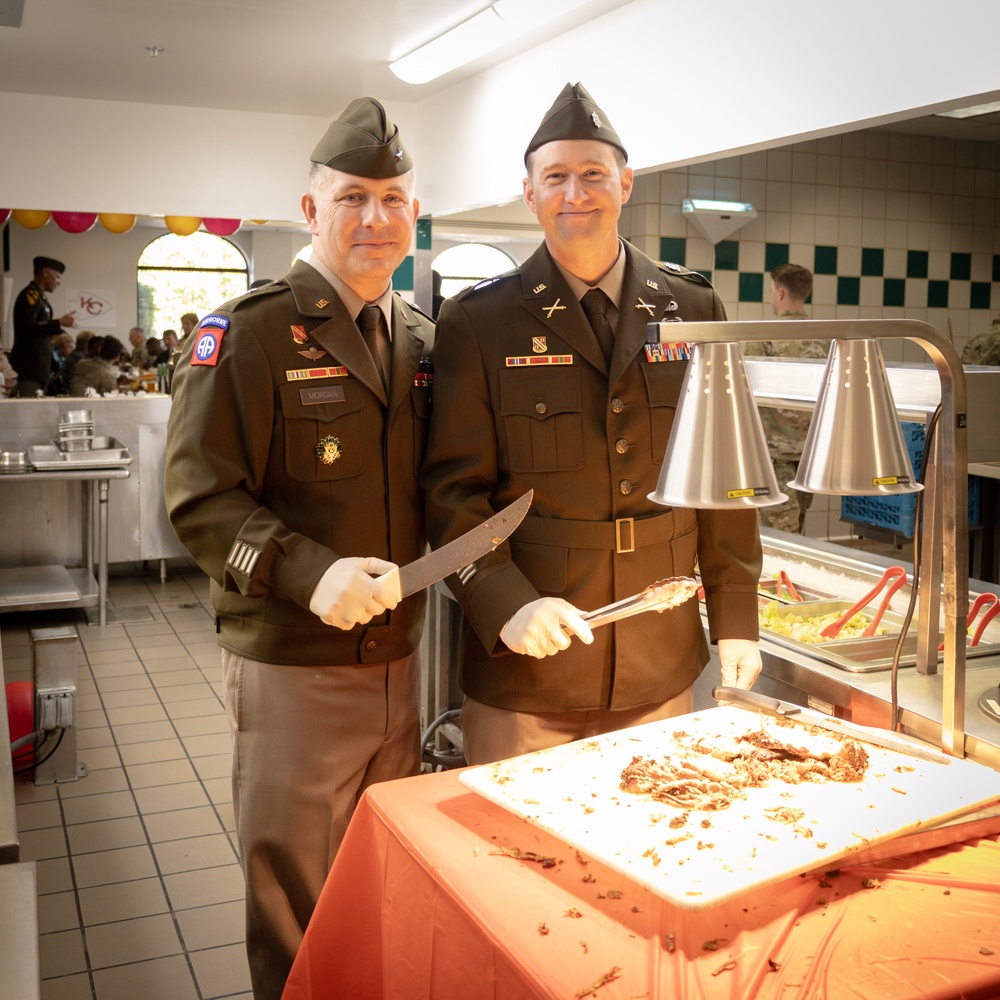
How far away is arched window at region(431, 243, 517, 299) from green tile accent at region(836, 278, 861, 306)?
10.3 meters

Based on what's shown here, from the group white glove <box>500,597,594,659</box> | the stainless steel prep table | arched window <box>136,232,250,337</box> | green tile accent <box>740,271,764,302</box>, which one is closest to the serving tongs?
white glove <box>500,597,594,659</box>

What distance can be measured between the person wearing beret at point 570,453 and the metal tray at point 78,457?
4317mm

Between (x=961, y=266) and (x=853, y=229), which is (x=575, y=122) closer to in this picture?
(x=853, y=229)

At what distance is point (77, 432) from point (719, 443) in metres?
5.51

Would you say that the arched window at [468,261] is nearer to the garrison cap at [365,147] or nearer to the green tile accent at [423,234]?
the green tile accent at [423,234]

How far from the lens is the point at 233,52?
5387 millimetres

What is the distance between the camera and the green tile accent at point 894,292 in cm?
758

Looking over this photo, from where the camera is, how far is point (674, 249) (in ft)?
21.6

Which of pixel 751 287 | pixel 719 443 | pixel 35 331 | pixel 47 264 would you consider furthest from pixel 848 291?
pixel 35 331

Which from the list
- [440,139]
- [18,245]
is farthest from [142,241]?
[440,139]

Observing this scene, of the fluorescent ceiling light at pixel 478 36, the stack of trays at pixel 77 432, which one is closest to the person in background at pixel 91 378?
the stack of trays at pixel 77 432

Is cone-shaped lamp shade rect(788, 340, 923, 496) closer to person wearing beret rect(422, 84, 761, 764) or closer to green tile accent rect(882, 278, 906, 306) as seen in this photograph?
person wearing beret rect(422, 84, 761, 764)

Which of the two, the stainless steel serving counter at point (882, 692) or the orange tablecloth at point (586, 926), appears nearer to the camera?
the orange tablecloth at point (586, 926)

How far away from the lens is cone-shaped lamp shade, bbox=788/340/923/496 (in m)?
1.49
